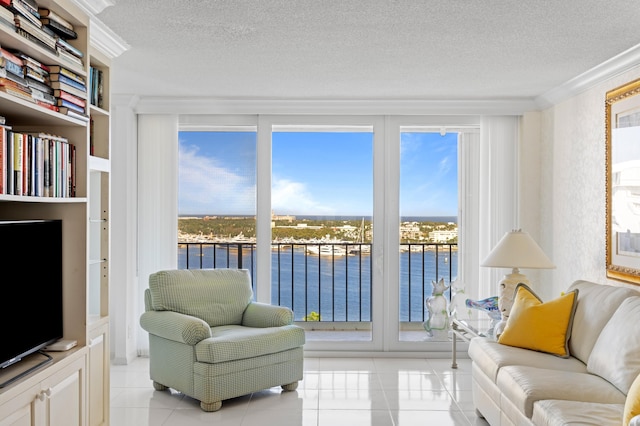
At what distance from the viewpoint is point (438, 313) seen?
19.7 feet

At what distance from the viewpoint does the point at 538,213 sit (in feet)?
19.1

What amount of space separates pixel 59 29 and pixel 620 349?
10.6 feet

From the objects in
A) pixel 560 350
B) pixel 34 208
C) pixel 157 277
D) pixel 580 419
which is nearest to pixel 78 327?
pixel 34 208

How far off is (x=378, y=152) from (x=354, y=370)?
6.67 feet

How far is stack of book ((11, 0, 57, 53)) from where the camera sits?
263cm

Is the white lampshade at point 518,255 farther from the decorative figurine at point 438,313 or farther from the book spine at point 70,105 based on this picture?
the book spine at point 70,105

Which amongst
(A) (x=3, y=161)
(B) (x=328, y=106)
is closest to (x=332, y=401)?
(B) (x=328, y=106)

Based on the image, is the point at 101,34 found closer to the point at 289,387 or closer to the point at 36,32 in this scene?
the point at 36,32

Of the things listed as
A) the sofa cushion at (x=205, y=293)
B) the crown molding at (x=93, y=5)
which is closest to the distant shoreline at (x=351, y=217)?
the sofa cushion at (x=205, y=293)

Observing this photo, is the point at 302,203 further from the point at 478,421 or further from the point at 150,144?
the point at 478,421

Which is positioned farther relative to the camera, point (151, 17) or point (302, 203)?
point (302, 203)

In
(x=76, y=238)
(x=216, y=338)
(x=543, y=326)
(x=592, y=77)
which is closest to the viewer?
(x=76, y=238)

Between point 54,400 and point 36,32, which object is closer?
point 36,32

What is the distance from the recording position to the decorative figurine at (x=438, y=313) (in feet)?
19.6
